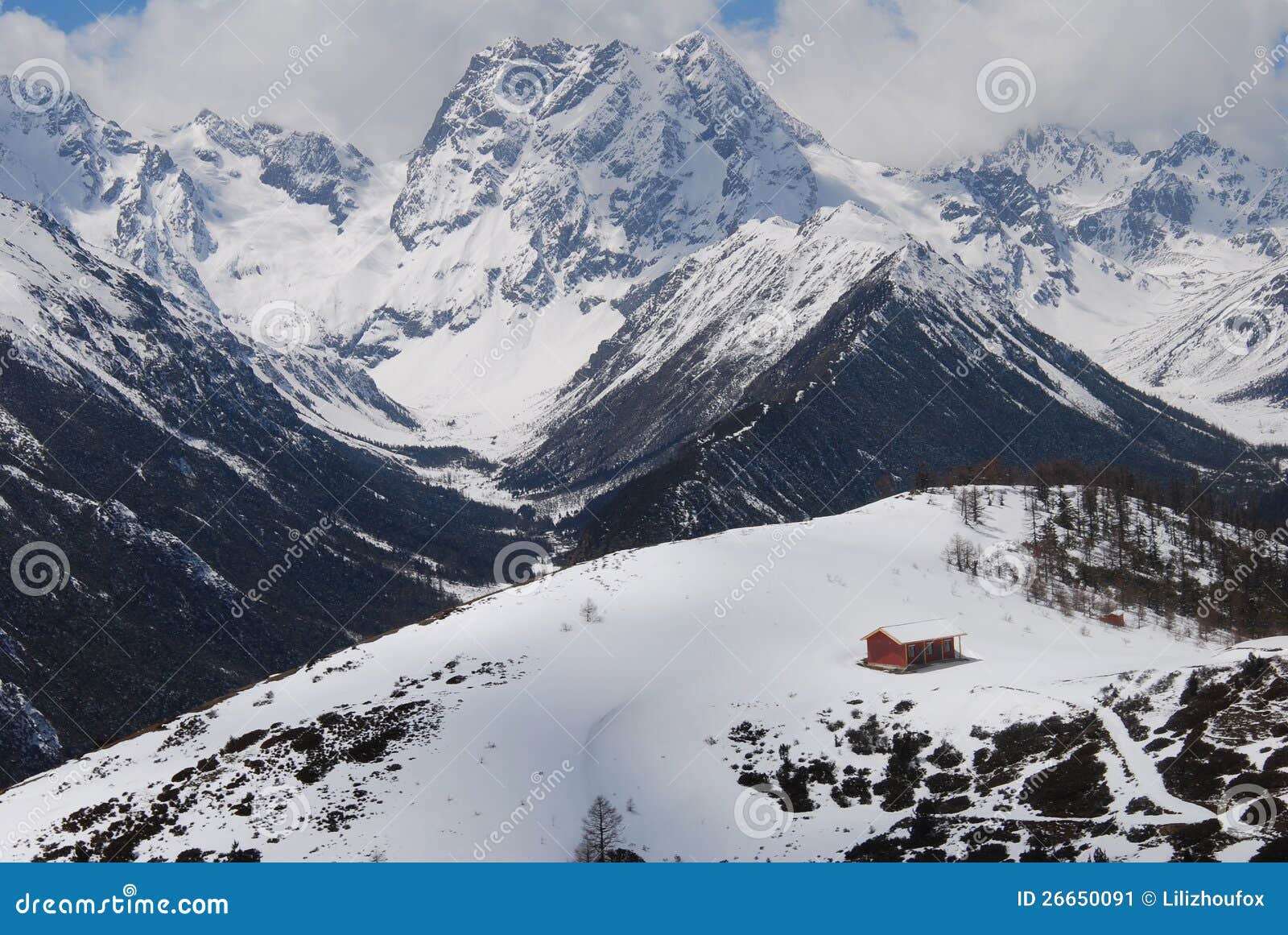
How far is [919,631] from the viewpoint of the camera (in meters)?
103

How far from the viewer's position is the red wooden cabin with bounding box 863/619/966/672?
9900cm

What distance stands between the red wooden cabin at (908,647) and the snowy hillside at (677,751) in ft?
7.69

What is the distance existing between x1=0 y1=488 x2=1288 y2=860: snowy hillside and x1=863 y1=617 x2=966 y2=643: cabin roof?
191 cm

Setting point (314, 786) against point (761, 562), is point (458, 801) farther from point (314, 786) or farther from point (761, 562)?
point (761, 562)

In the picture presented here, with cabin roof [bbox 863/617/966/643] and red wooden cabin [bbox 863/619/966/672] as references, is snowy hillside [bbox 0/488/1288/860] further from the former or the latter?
red wooden cabin [bbox 863/619/966/672]

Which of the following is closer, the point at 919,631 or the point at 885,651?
the point at 885,651

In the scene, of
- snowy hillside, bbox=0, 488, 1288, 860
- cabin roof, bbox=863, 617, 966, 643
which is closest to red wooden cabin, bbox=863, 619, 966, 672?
cabin roof, bbox=863, 617, 966, 643

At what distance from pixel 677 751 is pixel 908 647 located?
25679 millimetres

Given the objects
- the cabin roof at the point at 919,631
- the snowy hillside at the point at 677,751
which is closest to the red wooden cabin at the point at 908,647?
the cabin roof at the point at 919,631

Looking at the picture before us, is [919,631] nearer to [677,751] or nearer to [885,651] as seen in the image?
[885,651]

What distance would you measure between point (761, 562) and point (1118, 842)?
63.3m

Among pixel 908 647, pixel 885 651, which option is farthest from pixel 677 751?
pixel 908 647

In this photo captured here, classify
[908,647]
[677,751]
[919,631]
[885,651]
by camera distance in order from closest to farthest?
[677,751] → [908,647] → [885,651] → [919,631]

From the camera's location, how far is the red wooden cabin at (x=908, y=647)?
99000 millimetres
